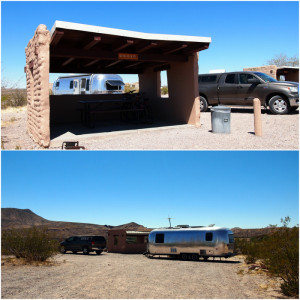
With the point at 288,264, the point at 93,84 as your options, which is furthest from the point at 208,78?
the point at 288,264

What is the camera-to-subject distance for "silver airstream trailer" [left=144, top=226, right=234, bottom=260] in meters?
15.0

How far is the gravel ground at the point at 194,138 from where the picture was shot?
1089cm

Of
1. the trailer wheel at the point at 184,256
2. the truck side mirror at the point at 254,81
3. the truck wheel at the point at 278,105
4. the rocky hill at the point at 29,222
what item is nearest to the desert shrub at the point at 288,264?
the trailer wheel at the point at 184,256

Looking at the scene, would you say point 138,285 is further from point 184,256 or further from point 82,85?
point 82,85

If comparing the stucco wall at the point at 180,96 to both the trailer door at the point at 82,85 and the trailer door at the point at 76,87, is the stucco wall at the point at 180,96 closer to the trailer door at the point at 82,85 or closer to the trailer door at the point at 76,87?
the trailer door at the point at 82,85

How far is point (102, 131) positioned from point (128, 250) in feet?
35.1

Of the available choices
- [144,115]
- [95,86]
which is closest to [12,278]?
[144,115]

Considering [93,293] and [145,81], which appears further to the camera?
[145,81]

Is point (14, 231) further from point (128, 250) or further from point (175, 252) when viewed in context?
point (128, 250)

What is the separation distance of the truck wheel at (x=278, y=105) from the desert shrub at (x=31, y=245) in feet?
34.1

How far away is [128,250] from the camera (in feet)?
73.4

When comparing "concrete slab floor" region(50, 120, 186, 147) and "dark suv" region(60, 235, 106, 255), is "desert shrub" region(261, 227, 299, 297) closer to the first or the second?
"concrete slab floor" region(50, 120, 186, 147)

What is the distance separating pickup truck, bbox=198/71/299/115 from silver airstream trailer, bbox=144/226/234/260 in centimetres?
582

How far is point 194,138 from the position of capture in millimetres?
12148
